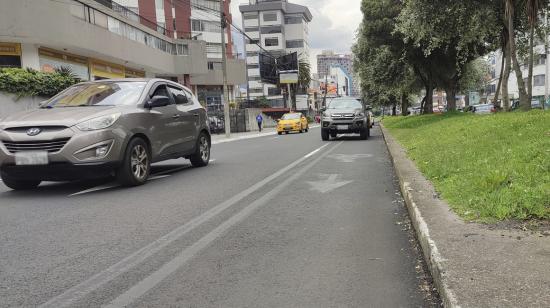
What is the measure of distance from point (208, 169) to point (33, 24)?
17.1 metres

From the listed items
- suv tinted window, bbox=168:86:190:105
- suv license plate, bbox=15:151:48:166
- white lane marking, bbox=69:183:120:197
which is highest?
suv tinted window, bbox=168:86:190:105

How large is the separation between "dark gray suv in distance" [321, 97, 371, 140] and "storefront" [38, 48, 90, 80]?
14.4m

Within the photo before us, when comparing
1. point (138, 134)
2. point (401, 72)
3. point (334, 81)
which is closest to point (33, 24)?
point (138, 134)

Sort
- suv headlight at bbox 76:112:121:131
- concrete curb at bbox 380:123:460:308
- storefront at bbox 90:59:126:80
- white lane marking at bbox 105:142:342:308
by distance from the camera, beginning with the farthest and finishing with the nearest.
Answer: storefront at bbox 90:59:126:80
suv headlight at bbox 76:112:121:131
white lane marking at bbox 105:142:342:308
concrete curb at bbox 380:123:460:308

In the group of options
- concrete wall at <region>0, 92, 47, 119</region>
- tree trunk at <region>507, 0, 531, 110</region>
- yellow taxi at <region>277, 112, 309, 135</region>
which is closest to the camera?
tree trunk at <region>507, 0, 531, 110</region>

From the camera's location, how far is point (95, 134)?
696 centimetres

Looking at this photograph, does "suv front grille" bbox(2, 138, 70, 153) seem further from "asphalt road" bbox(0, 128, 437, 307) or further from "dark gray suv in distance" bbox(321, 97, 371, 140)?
"dark gray suv in distance" bbox(321, 97, 371, 140)

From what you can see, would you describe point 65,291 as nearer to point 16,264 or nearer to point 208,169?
point 16,264

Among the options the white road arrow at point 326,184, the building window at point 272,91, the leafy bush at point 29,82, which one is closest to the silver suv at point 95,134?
the white road arrow at point 326,184

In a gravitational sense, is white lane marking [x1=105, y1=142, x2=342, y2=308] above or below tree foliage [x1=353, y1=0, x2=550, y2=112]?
below

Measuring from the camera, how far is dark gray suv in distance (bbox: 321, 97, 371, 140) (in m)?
19.0

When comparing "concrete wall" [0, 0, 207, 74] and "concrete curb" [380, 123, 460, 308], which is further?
"concrete wall" [0, 0, 207, 74]

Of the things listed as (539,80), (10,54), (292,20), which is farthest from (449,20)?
(292,20)

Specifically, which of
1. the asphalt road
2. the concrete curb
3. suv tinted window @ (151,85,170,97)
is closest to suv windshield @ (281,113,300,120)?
suv tinted window @ (151,85,170,97)
